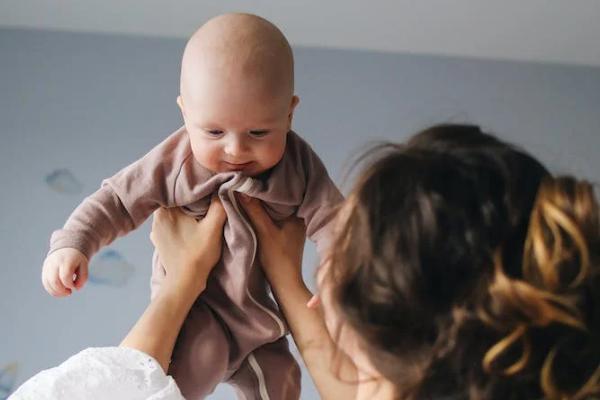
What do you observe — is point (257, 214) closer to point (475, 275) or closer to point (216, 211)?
point (216, 211)

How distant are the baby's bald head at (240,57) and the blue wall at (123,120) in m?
0.98

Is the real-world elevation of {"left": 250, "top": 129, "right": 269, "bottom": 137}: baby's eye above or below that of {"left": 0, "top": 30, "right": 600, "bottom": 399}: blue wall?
above

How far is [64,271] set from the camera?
849 millimetres

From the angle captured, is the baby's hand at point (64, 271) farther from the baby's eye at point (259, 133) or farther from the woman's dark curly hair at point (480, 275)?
the woman's dark curly hair at point (480, 275)

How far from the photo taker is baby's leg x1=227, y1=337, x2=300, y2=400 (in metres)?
0.93

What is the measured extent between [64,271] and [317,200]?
11.2 inches

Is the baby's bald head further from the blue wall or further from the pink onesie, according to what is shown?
the blue wall

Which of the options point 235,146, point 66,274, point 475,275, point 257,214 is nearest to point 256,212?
point 257,214

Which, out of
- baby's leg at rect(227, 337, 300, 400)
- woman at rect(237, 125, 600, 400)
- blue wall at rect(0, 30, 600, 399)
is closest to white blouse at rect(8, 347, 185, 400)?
baby's leg at rect(227, 337, 300, 400)

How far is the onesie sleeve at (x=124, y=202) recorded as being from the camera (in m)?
0.88

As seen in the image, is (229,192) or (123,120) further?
(123,120)

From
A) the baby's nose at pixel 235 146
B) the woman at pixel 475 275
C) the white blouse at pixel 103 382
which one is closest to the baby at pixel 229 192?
the baby's nose at pixel 235 146

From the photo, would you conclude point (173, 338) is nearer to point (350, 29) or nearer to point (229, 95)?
→ point (229, 95)

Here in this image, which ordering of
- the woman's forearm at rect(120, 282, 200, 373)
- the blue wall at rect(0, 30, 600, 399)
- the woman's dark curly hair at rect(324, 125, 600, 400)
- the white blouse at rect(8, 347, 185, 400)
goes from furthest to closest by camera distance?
the blue wall at rect(0, 30, 600, 399) → the woman's forearm at rect(120, 282, 200, 373) → the white blouse at rect(8, 347, 185, 400) → the woman's dark curly hair at rect(324, 125, 600, 400)
